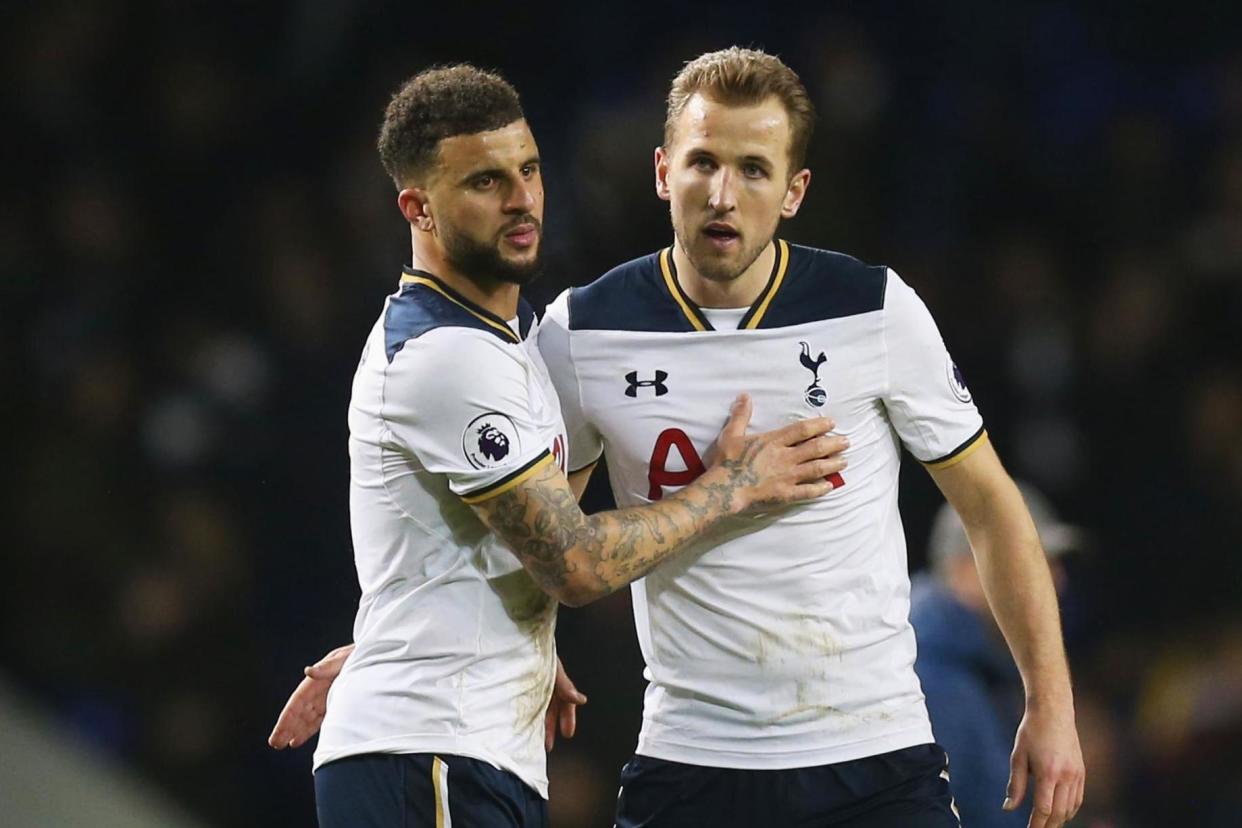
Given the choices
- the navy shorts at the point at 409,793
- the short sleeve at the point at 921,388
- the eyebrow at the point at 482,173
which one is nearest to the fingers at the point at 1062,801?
the short sleeve at the point at 921,388

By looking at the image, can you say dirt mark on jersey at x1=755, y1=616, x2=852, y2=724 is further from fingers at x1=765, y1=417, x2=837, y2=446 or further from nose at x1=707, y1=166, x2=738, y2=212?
nose at x1=707, y1=166, x2=738, y2=212

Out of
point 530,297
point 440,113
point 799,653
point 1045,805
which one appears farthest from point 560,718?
point 530,297

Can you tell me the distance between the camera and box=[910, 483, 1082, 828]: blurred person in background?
333 cm

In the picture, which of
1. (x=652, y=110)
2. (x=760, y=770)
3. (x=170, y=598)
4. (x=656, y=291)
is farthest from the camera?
(x=652, y=110)

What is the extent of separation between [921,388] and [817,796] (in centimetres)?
69

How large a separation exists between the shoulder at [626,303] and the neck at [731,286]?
0.16 ft

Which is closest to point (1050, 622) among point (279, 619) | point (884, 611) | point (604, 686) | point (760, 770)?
point (884, 611)

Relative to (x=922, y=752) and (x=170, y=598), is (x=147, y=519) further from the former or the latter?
(x=922, y=752)

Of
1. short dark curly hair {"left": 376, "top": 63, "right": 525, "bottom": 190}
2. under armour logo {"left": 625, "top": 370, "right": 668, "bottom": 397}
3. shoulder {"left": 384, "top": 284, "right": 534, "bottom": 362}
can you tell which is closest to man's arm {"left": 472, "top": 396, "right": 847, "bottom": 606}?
under armour logo {"left": 625, "top": 370, "right": 668, "bottom": 397}

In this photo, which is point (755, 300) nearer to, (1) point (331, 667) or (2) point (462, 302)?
(2) point (462, 302)

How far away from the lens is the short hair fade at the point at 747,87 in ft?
8.67

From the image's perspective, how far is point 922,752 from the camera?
2.60 meters

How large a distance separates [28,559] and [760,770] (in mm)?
3377

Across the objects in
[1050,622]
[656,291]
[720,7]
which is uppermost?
[720,7]
